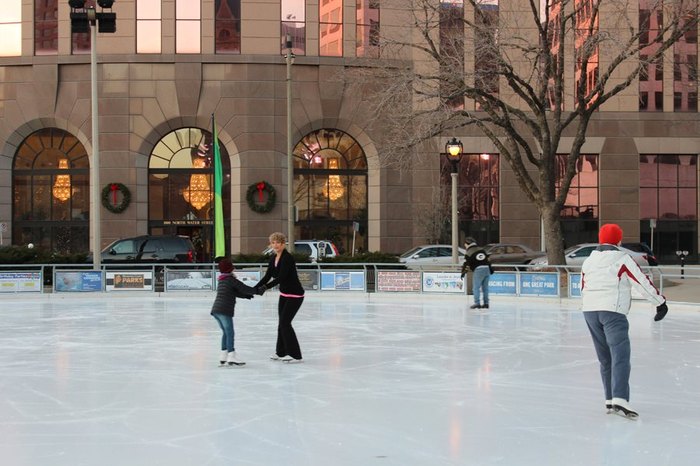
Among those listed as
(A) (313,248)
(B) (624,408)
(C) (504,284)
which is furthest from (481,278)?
(A) (313,248)

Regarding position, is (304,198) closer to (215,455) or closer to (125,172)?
(125,172)

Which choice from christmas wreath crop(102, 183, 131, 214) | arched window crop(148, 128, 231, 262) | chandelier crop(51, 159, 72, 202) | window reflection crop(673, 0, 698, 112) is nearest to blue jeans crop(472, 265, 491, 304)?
arched window crop(148, 128, 231, 262)

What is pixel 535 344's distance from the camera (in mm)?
14836

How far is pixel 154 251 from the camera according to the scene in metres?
32.0

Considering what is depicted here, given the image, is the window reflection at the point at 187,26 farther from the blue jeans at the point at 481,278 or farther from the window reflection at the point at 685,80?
the blue jeans at the point at 481,278

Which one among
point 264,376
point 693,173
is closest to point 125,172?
point 693,173

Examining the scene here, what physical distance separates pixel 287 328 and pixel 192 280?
1648 centimetres

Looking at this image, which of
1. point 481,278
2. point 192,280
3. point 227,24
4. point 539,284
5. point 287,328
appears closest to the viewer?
point 287,328

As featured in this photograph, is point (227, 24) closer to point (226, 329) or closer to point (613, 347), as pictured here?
point (226, 329)

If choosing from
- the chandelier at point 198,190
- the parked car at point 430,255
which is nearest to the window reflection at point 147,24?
the chandelier at point 198,190

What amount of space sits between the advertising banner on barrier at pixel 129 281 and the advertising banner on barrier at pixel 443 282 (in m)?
9.06

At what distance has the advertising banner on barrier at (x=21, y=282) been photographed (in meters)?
27.5

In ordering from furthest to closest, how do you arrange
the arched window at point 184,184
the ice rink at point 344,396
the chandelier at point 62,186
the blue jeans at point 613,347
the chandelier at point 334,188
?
the chandelier at point 334,188 < the arched window at point 184,184 < the chandelier at point 62,186 < the blue jeans at point 613,347 < the ice rink at point 344,396

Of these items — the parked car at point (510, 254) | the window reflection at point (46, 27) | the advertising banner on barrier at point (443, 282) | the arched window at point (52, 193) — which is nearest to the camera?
the advertising banner on barrier at point (443, 282)
